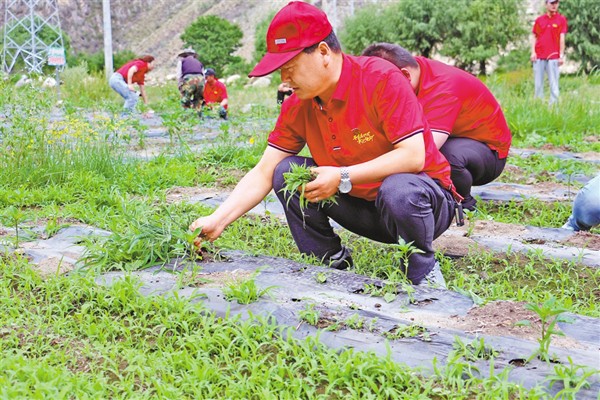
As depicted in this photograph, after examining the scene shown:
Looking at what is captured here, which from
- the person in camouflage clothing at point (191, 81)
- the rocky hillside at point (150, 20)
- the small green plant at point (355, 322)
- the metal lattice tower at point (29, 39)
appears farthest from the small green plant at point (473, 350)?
the rocky hillside at point (150, 20)

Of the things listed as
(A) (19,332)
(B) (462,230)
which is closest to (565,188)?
(B) (462,230)

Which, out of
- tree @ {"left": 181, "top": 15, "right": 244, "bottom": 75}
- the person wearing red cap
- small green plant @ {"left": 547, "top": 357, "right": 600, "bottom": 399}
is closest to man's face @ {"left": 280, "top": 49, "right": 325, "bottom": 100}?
the person wearing red cap

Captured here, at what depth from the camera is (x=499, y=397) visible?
1948 mm

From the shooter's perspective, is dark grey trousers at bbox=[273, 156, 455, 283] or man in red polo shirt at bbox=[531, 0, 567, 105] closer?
dark grey trousers at bbox=[273, 156, 455, 283]

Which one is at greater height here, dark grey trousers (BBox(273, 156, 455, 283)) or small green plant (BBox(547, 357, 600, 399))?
dark grey trousers (BBox(273, 156, 455, 283))

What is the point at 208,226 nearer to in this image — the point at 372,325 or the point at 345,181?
the point at 345,181

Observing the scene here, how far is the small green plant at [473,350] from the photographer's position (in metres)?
2.17

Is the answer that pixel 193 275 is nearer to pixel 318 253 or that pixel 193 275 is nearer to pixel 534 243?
pixel 318 253

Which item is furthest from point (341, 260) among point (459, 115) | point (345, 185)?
point (459, 115)

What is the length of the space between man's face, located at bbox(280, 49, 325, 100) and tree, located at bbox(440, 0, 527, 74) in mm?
21358

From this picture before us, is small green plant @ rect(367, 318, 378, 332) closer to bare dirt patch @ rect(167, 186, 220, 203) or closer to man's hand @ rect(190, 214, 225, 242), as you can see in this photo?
man's hand @ rect(190, 214, 225, 242)

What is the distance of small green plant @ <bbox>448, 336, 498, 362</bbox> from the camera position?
217cm

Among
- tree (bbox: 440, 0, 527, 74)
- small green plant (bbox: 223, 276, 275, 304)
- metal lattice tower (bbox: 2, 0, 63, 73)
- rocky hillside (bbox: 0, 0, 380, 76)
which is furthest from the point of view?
rocky hillside (bbox: 0, 0, 380, 76)

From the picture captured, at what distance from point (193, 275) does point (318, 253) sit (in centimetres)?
67
